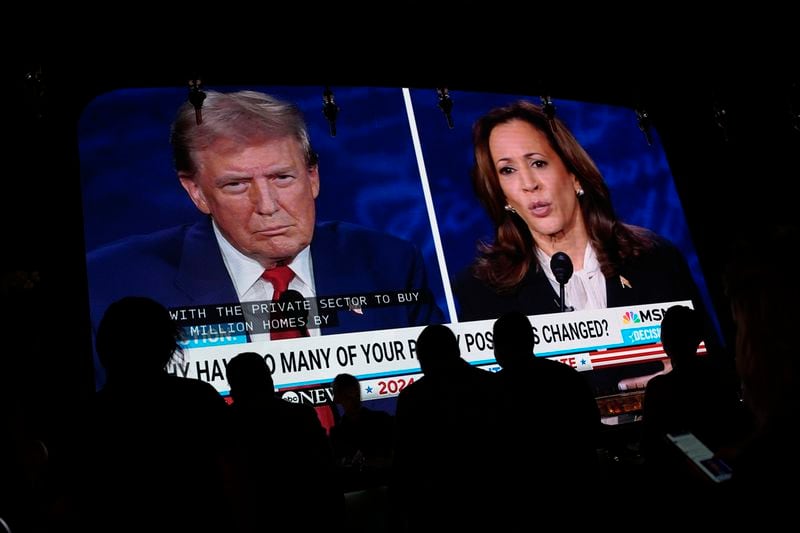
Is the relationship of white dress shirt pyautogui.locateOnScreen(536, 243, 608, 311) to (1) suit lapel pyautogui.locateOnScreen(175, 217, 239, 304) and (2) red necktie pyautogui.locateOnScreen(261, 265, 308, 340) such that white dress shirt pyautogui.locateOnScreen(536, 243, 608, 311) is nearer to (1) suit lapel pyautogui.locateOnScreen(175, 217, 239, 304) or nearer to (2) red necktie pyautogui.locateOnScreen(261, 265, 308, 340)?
(2) red necktie pyautogui.locateOnScreen(261, 265, 308, 340)

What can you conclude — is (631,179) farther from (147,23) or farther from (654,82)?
(147,23)

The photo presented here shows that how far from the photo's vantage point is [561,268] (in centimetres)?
464

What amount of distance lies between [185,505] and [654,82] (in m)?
5.28

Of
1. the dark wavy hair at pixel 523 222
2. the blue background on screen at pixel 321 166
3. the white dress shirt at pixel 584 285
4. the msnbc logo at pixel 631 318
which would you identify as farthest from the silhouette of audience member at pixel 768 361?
the msnbc logo at pixel 631 318

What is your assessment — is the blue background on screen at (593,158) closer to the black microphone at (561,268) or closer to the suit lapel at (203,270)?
the black microphone at (561,268)

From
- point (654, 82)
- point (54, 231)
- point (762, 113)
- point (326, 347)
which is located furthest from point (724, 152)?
point (54, 231)

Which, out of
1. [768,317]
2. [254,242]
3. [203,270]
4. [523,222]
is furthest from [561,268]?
[768,317]

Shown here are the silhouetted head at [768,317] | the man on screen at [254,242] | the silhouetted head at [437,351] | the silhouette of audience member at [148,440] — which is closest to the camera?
the silhouetted head at [768,317]

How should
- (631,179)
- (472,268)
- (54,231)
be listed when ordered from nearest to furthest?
(54,231) → (472,268) → (631,179)

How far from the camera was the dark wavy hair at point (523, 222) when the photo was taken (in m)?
4.53

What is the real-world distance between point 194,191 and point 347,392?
1.48m

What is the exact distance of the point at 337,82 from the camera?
4.63 m

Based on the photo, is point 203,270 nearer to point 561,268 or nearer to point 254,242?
point 254,242

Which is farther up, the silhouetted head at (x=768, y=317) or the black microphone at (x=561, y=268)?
the black microphone at (x=561, y=268)
